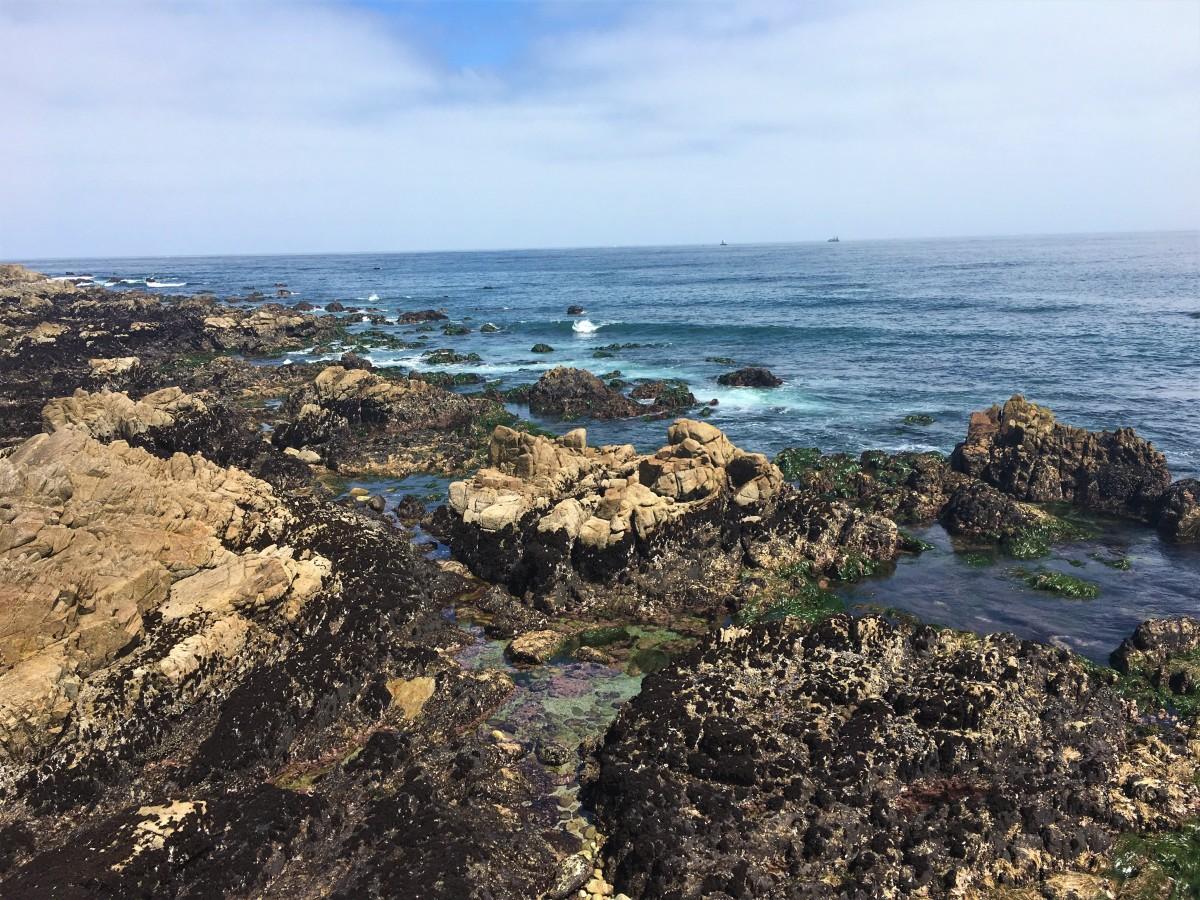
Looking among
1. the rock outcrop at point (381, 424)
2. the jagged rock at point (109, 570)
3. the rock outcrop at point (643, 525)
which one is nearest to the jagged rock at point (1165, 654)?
the rock outcrop at point (643, 525)

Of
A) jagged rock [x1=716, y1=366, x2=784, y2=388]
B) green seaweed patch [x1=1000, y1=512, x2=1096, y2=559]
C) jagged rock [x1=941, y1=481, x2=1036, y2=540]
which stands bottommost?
green seaweed patch [x1=1000, y1=512, x2=1096, y2=559]

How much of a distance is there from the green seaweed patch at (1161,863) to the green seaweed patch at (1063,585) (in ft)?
31.1

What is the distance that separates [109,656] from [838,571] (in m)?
18.8

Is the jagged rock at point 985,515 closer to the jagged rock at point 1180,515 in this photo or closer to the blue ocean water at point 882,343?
the jagged rock at point 1180,515

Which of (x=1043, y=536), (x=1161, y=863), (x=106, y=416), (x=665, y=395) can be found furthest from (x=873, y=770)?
(x=665, y=395)

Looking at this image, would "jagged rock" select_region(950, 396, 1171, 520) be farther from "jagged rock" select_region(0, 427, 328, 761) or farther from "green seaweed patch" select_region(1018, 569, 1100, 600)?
"jagged rock" select_region(0, 427, 328, 761)

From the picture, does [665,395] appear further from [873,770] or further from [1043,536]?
[873,770]

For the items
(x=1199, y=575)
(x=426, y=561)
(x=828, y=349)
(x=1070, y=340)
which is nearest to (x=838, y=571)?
(x=1199, y=575)

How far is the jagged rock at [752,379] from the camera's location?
1909 inches

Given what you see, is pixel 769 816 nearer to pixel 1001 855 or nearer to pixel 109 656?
pixel 1001 855

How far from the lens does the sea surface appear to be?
2027cm

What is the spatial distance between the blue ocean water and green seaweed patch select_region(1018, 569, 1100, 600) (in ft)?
44.5

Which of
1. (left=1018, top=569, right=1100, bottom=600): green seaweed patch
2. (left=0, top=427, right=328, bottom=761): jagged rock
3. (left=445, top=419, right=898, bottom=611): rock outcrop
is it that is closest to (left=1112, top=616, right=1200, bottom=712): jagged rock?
(left=1018, top=569, right=1100, bottom=600): green seaweed patch

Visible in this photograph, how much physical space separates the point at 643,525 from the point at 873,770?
9.46 meters
